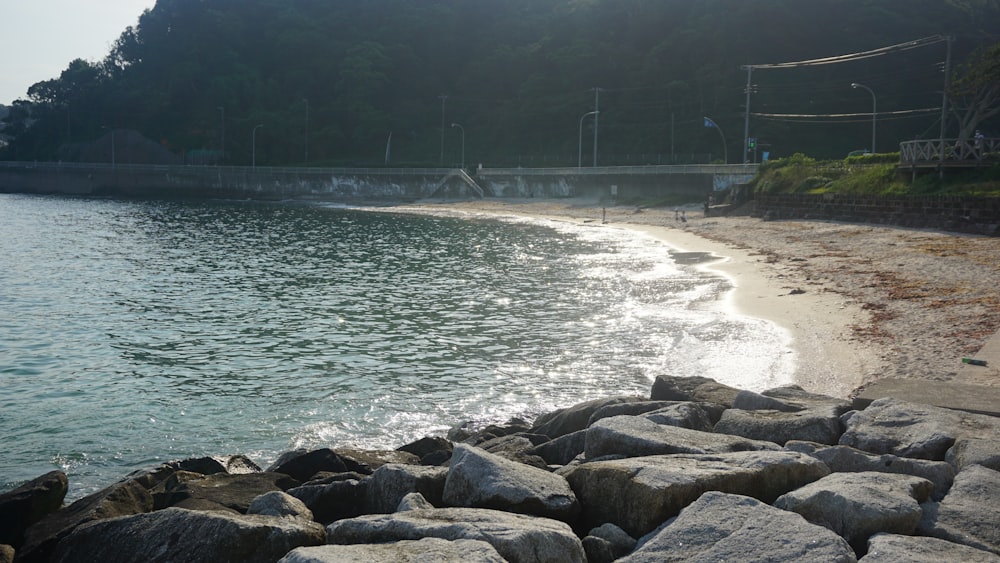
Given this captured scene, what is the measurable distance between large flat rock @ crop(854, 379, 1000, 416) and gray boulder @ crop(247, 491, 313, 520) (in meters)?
6.41

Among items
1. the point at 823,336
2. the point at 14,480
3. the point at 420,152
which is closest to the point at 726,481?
the point at 14,480

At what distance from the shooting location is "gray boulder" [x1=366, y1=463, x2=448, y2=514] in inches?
307

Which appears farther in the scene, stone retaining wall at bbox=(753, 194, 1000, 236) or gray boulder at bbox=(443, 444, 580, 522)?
stone retaining wall at bbox=(753, 194, 1000, 236)

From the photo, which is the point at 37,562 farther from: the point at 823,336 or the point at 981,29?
the point at 981,29

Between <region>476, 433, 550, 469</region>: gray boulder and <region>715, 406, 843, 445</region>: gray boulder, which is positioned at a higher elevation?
<region>715, 406, 843, 445</region>: gray boulder

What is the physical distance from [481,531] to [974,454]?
4.61 m

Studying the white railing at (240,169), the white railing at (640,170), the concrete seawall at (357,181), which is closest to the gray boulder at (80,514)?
the white railing at (640,170)

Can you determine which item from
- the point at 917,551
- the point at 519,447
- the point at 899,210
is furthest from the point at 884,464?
the point at 899,210

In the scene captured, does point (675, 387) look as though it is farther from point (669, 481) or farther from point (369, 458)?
point (669, 481)

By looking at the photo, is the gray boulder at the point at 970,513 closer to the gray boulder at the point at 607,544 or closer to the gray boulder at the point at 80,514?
the gray boulder at the point at 607,544

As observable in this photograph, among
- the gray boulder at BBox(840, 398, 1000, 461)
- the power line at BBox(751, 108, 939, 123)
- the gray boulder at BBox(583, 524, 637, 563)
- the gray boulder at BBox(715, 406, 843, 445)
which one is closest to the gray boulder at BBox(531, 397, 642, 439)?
the gray boulder at BBox(715, 406, 843, 445)

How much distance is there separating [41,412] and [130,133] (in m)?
133

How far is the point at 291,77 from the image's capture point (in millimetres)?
137500

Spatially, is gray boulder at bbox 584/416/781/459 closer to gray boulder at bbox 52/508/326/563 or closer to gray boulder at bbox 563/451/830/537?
gray boulder at bbox 563/451/830/537
